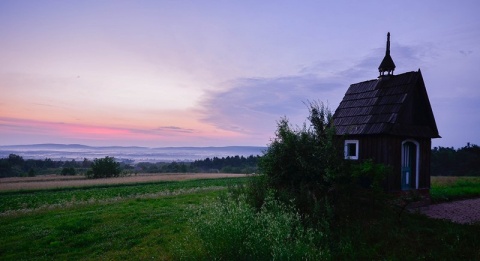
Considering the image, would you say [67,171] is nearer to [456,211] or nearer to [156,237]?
[156,237]

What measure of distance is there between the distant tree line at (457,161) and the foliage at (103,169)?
67816 mm

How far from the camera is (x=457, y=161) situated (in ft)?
214

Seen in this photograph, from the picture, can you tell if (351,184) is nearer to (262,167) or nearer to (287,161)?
(287,161)

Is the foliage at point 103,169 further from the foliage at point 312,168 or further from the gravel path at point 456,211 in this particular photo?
the gravel path at point 456,211

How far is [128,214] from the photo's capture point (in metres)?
18.2

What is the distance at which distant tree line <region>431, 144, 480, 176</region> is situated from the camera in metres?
62.1

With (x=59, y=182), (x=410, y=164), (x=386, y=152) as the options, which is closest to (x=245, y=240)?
(x=386, y=152)

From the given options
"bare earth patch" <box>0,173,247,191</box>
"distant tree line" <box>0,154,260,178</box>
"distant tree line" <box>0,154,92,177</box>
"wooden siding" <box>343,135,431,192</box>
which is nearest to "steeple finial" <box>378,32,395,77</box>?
"wooden siding" <box>343,135,431,192</box>

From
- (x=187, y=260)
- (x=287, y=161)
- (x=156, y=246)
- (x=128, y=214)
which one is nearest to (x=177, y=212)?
(x=128, y=214)

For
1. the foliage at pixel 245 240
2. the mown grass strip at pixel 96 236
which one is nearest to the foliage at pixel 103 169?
the mown grass strip at pixel 96 236

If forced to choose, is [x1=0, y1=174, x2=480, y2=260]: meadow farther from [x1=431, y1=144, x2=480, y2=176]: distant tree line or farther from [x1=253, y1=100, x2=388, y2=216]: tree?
[x1=431, y1=144, x2=480, y2=176]: distant tree line

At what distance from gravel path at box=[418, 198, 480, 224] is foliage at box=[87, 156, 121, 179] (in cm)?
6098

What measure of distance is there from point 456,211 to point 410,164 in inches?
125

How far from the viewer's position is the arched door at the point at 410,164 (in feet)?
54.6
